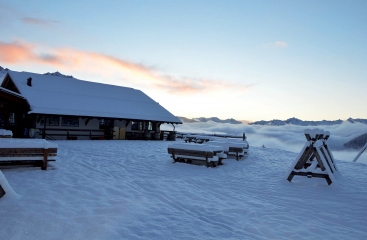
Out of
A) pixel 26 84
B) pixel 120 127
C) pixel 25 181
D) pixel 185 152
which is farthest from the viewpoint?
pixel 120 127

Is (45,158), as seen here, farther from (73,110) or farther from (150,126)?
(150,126)

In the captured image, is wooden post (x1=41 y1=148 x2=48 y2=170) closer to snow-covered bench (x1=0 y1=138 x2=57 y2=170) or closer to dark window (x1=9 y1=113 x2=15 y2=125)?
snow-covered bench (x1=0 y1=138 x2=57 y2=170)

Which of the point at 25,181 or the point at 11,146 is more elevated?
the point at 11,146

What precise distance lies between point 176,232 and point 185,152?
839cm

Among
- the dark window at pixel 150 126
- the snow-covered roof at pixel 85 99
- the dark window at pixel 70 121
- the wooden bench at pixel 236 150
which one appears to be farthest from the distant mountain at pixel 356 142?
the dark window at pixel 70 121

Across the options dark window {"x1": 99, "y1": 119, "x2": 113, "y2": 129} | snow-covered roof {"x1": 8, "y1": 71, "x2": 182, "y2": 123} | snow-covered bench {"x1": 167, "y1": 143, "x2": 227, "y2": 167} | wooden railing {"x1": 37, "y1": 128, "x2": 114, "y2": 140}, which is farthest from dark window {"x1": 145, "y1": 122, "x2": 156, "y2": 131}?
snow-covered bench {"x1": 167, "y1": 143, "x2": 227, "y2": 167}

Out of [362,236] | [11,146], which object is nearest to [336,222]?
[362,236]

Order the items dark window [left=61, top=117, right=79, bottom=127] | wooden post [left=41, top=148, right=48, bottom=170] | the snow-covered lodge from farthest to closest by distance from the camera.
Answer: dark window [left=61, top=117, right=79, bottom=127] < the snow-covered lodge < wooden post [left=41, top=148, right=48, bottom=170]

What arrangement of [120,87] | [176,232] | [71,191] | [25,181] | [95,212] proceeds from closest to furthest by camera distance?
[176,232] → [95,212] → [71,191] → [25,181] → [120,87]

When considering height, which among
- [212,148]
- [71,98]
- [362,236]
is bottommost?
[362,236]

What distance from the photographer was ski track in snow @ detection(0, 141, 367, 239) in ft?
16.3

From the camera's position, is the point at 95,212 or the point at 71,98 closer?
the point at 95,212

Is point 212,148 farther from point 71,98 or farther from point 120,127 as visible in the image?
point 71,98

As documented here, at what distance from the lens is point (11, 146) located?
960 centimetres
